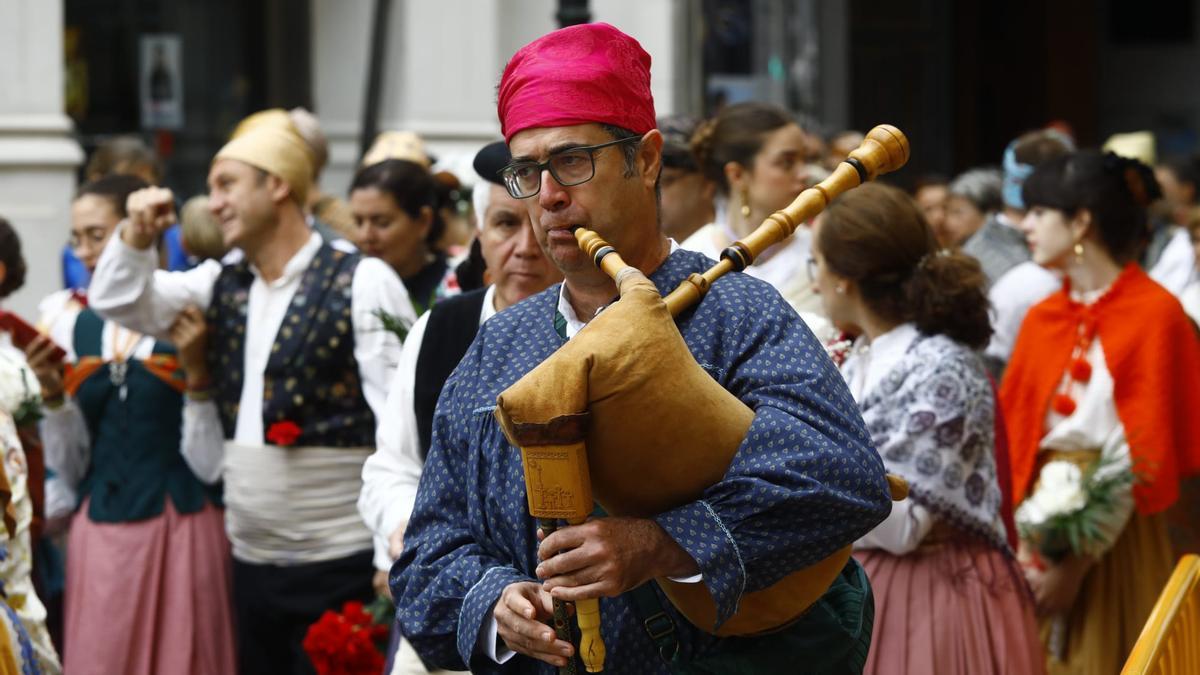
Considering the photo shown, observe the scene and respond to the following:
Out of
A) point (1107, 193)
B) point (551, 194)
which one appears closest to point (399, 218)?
point (1107, 193)

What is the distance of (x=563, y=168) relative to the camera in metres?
2.83

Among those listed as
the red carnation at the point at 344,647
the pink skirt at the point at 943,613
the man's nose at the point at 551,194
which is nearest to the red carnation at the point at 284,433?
the red carnation at the point at 344,647

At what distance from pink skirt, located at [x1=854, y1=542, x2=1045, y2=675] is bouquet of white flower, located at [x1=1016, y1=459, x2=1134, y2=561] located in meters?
0.85

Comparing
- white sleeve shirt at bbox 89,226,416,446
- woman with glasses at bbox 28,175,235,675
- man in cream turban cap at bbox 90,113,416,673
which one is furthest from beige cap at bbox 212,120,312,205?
woman with glasses at bbox 28,175,235,675

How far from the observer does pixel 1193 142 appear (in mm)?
19594

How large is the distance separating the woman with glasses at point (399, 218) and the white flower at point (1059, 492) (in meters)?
2.33

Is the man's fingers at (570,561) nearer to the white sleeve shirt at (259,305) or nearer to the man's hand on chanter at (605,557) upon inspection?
the man's hand on chanter at (605,557)

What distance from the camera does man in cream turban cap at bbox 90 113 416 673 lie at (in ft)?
17.4

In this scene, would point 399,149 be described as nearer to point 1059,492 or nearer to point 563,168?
point 1059,492

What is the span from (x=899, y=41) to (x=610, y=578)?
16426mm

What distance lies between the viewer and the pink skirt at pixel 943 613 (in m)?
4.25

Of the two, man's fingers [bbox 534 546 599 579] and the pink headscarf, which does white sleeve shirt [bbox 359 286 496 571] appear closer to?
the pink headscarf

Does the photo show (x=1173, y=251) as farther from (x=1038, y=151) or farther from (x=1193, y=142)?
(x=1193, y=142)

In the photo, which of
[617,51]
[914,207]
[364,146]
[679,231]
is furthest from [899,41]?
[617,51]
